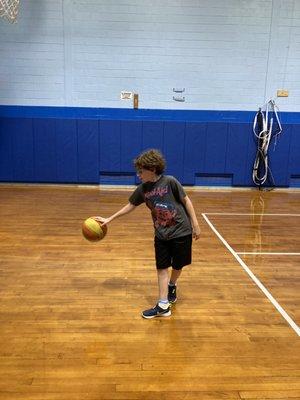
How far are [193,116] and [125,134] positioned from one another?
4.74 feet

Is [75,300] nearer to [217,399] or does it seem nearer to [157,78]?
[217,399]

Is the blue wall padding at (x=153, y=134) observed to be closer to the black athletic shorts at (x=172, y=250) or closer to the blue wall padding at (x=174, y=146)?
the blue wall padding at (x=174, y=146)

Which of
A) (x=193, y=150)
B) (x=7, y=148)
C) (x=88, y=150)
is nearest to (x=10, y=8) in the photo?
(x=7, y=148)

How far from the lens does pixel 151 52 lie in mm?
7762

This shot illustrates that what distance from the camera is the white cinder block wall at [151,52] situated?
756 centimetres

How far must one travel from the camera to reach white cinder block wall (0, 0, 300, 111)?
24.8 ft

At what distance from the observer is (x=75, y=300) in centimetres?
332

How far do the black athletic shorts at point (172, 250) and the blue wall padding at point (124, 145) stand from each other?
200 inches

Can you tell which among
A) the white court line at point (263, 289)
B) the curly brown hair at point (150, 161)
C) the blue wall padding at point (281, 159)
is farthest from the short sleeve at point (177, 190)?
the blue wall padding at point (281, 159)

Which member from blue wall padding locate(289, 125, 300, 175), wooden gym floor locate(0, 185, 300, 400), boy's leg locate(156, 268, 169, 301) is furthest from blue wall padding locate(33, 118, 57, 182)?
boy's leg locate(156, 268, 169, 301)

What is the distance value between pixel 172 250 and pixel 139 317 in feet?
1.92

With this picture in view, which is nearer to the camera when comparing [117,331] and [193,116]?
[117,331]

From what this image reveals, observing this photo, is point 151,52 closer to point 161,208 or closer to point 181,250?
point 161,208

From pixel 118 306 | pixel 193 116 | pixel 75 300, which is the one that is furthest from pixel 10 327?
pixel 193 116
